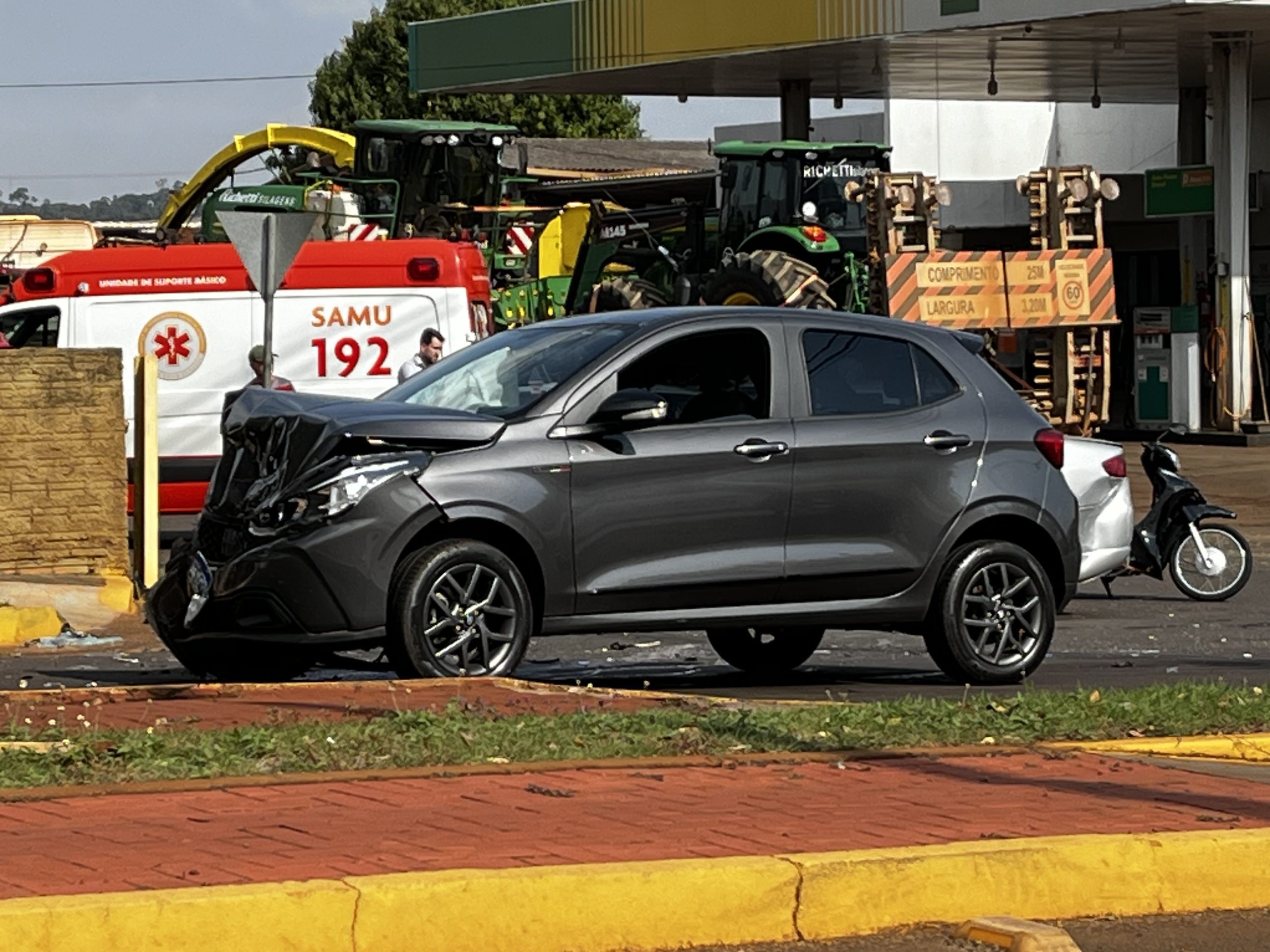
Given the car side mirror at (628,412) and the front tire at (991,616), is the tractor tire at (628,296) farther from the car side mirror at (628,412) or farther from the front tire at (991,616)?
the car side mirror at (628,412)

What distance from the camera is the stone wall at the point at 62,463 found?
15.3 metres

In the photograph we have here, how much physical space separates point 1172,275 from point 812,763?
3295 cm

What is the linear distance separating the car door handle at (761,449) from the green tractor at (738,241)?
1619 cm

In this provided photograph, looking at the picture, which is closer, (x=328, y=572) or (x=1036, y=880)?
(x=1036, y=880)

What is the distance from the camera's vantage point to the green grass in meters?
7.43

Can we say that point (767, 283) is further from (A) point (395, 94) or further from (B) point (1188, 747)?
(A) point (395, 94)

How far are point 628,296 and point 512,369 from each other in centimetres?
1738

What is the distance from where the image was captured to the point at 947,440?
432 inches

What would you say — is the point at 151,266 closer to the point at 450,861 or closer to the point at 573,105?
the point at 450,861

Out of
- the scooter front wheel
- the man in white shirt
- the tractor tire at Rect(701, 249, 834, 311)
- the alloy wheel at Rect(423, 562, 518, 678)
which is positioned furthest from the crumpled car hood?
the tractor tire at Rect(701, 249, 834, 311)

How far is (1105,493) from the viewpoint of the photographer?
13055mm

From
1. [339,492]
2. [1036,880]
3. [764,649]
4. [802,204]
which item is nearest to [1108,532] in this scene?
[764,649]

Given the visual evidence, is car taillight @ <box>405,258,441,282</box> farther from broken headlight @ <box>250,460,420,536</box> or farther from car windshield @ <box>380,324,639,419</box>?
broken headlight @ <box>250,460,420,536</box>

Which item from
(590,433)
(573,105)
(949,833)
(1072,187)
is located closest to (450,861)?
(949,833)
